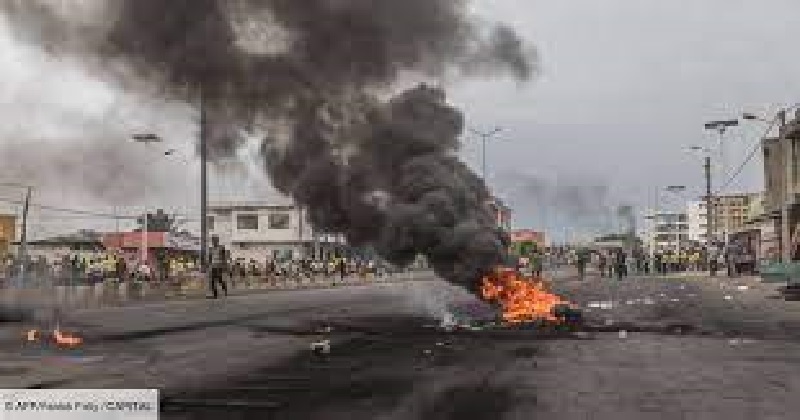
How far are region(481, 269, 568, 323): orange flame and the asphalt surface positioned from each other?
1.43 meters

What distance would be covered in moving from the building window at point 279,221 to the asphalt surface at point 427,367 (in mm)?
71006

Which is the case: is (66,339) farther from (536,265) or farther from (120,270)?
Answer: (536,265)

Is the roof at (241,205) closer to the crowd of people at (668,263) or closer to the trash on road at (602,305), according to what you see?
the crowd of people at (668,263)

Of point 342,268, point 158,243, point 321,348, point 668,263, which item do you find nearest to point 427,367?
point 321,348

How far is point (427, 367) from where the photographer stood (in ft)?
44.3

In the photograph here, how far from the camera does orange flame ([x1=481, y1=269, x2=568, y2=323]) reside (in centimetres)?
2359

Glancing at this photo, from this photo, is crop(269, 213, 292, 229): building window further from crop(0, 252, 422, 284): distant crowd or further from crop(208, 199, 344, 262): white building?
crop(0, 252, 422, 284): distant crowd

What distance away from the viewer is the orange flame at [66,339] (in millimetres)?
17062

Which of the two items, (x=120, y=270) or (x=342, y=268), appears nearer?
(x=120, y=270)

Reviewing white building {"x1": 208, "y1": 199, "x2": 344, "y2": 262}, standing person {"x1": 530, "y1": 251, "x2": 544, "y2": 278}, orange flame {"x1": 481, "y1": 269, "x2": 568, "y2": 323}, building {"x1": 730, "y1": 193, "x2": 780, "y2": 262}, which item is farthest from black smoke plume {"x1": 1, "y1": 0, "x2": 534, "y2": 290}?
white building {"x1": 208, "y1": 199, "x2": 344, "y2": 262}

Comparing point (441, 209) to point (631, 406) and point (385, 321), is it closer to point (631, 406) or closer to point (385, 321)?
point (385, 321)

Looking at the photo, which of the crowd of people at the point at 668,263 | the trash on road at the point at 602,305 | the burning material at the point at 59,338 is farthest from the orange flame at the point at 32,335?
the crowd of people at the point at 668,263

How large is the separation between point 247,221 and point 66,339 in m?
79.8

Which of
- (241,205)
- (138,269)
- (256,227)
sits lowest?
(138,269)
